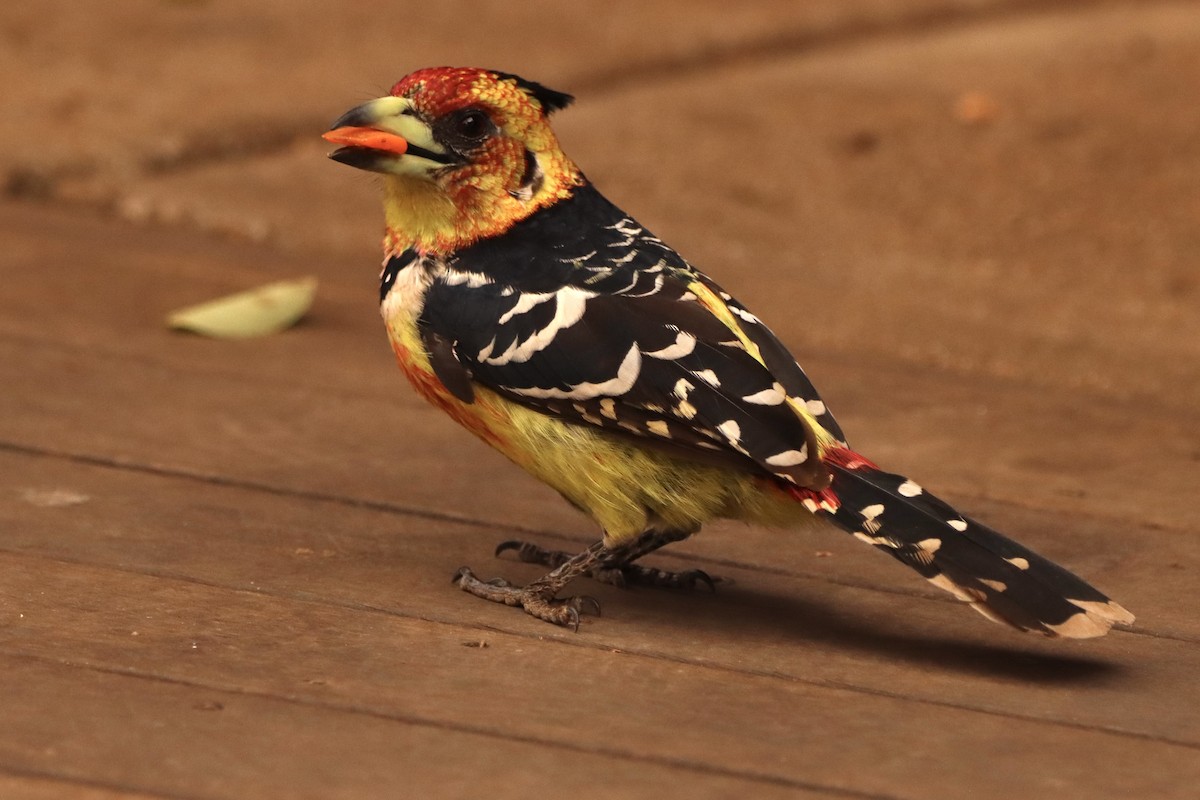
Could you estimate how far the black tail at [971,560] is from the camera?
2996mm

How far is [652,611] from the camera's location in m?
3.35

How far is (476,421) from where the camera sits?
3.34 metres

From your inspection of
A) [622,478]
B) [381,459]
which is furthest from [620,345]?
[381,459]

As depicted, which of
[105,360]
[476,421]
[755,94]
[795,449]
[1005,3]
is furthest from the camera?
[1005,3]

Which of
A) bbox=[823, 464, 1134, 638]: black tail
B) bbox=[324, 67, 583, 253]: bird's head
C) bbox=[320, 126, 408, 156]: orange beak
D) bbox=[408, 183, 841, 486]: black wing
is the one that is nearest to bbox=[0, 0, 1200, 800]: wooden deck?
bbox=[823, 464, 1134, 638]: black tail

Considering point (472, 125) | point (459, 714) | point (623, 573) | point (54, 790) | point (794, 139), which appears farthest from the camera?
point (794, 139)

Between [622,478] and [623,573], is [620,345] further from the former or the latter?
[623,573]

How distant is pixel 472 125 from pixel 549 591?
81 cm

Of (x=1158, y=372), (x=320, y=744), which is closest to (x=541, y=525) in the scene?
(x=320, y=744)

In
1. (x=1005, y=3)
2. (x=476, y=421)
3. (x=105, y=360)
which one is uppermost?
(x=1005, y=3)

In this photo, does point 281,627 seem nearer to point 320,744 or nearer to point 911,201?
point 320,744

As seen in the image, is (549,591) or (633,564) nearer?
(549,591)

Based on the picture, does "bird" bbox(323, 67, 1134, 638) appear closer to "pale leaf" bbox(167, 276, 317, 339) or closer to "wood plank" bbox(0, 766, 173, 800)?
"wood plank" bbox(0, 766, 173, 800)

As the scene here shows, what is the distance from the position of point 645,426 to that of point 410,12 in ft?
16.7
